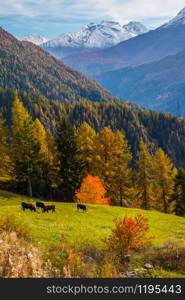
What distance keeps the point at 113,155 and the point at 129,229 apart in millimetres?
41997

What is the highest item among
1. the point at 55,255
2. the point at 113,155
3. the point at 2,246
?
the point at 113,155

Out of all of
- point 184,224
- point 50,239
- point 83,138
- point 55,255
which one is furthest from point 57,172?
point 55,255

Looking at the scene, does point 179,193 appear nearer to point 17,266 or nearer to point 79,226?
point 79,226

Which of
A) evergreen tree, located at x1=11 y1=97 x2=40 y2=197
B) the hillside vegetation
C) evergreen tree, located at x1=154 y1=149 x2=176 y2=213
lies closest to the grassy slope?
the hillside vegetation

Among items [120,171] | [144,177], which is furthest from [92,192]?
[144,177]

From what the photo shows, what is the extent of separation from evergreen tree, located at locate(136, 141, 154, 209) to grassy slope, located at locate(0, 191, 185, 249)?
72.8 feet

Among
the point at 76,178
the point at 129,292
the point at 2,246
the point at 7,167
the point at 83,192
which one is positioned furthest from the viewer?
the point at 7,167

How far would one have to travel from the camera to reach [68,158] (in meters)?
58.2

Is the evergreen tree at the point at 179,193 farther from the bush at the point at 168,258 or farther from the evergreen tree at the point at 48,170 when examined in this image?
the bush at the point at 168,258

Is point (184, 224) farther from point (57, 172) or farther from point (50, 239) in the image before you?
point (57, 172)

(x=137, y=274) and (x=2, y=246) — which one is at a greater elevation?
(x=2, y=246)

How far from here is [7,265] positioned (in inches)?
418

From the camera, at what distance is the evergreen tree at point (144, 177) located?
61.8 meters

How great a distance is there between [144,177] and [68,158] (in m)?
16.9
